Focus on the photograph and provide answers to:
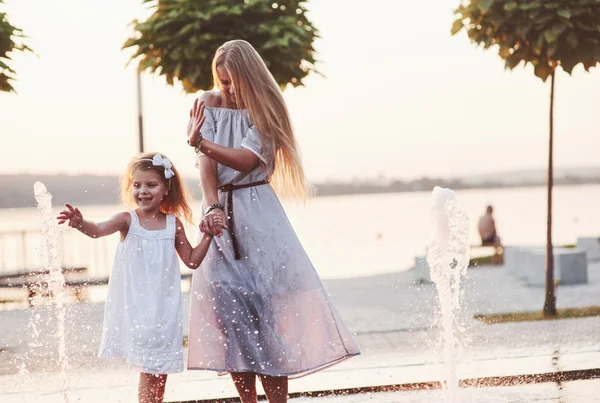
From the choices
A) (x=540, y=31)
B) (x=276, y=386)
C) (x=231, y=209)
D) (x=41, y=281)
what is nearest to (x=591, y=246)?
(x=540, y=31)

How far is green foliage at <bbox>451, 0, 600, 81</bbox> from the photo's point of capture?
931cm

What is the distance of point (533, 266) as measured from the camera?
48.0 feet

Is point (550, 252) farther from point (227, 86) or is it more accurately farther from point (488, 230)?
point (488, 230)

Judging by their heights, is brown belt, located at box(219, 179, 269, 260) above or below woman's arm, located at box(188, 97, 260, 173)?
below

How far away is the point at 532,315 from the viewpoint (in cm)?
1029

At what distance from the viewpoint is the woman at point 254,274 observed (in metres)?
4.52

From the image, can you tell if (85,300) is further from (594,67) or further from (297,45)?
(594,67)

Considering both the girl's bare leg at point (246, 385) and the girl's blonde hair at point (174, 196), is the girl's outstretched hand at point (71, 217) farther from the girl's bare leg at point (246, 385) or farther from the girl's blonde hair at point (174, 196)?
the girl's bare leg at point (246, 385)

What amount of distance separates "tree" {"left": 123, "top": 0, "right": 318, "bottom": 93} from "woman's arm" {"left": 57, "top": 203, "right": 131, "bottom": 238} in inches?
221

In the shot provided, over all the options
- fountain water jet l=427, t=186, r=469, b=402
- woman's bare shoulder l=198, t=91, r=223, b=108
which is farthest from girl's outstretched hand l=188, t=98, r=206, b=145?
fountain water jet l=427, t=186, r=469, b=402

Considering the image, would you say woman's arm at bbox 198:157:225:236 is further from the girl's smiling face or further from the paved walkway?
the paved walkway

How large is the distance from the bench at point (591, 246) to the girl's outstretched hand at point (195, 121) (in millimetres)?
16010

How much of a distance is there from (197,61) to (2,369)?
400cm

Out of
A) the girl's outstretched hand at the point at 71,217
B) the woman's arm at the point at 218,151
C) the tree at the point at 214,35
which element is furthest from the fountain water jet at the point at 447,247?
the tree at the point at 214,35
